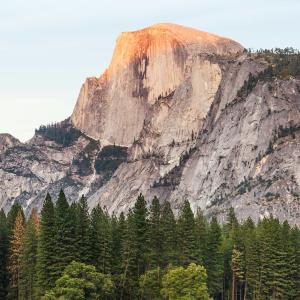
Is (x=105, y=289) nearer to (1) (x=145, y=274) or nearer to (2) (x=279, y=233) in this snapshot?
(1) (x=145, y=274)

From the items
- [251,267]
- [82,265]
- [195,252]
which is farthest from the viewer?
[251,267]

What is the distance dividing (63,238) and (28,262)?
36.9 ft

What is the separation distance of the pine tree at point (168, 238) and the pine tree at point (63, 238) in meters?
14.8

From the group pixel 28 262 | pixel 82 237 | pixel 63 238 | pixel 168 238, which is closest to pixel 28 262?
pixel 28 262

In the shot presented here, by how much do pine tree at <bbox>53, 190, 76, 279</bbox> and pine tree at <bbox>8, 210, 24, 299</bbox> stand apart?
516 inches

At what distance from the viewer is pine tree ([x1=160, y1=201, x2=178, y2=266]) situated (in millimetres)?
107250

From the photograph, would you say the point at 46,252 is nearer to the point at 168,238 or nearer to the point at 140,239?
the point at 140,239

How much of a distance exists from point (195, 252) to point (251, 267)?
1493 cm

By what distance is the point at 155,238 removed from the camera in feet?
357

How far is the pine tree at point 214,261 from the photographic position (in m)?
118

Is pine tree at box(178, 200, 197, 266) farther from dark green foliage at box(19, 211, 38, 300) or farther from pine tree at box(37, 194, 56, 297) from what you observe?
dark green foliage at box(19, 211, 38, 300)

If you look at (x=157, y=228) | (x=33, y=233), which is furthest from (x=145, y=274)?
(x=33, y=233)

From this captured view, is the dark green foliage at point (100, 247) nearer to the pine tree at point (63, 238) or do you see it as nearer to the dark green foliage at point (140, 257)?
the dark green foliage at point (140, 257)

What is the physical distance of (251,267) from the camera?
120750 millimetres
